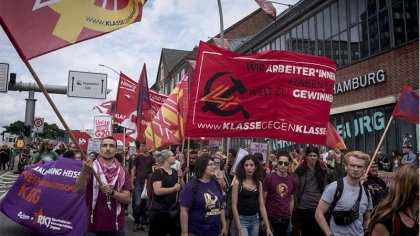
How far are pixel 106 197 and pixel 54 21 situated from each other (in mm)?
1893

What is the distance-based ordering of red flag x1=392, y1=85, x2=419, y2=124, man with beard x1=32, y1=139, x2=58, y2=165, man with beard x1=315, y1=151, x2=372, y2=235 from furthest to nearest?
man with beard x1=32, y1=139, x2=58, y2=165 < red flag x1=392, y1=85, x2=419, y2=124 < man with beard x1=315, y1=151, x2=372, y2=235

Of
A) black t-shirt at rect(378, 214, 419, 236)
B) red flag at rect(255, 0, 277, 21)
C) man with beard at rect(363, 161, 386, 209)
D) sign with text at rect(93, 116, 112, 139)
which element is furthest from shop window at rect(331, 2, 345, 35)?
black t-shirt at rect(378, 214, 419, 236)

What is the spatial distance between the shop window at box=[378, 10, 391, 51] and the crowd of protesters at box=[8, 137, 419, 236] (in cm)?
1089

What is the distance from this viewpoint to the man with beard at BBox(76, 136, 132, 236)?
14.3ft

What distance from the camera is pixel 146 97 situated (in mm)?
8773

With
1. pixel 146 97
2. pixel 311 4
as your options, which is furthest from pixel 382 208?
pixel 311 4

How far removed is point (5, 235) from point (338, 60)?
1619 centimetres

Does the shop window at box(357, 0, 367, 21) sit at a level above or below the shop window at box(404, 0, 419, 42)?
above

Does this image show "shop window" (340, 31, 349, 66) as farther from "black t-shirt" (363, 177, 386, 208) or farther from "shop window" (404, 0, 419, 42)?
"black t-shirt" (363, 177, 386, 208)

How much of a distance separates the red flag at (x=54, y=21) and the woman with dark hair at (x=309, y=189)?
3654 millimetres

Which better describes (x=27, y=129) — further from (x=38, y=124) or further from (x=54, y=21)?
(x=54, y=21)

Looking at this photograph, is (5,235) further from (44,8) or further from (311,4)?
(311,4)

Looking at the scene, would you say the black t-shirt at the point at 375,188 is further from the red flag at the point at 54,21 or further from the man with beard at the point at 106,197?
the red flag at the point at 54,21

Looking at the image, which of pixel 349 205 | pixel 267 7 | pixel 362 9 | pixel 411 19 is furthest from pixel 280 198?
pixel 362 9
